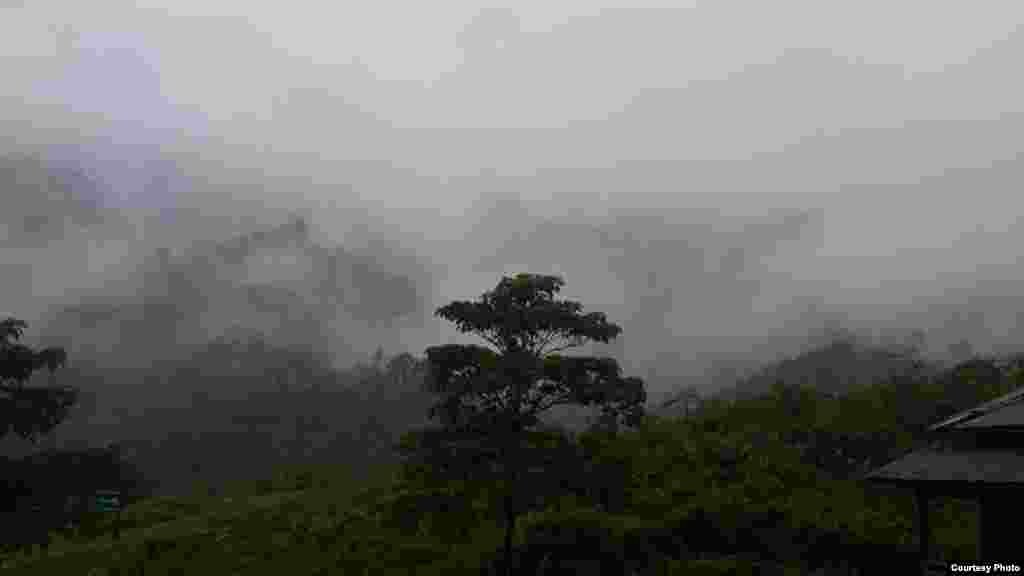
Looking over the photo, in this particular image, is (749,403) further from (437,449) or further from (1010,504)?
(437,449)

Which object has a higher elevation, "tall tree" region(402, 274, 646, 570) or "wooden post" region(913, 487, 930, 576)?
"tall tree" region(402, 274, 646, 570)

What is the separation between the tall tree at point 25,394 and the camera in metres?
21.0

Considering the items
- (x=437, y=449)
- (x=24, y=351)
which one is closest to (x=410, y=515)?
(x=437, y=449)

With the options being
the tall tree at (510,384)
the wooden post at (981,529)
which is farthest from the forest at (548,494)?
the wooden post at (981,529)

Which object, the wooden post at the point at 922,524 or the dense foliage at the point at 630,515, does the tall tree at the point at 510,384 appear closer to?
the dense foliage at the point at 630,515

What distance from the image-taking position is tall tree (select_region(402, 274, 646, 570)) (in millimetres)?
20828

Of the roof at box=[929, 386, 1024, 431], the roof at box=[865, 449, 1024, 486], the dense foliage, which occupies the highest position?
the roof at box=[929, 386, 1024, 431]

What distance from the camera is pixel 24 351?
21.2 meters

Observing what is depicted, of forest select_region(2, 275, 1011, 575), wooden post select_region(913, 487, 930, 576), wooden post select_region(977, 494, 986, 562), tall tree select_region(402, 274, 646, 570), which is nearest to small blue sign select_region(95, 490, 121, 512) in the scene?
forest select_region(2, 275, 1011, 575)

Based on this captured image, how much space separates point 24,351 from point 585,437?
14.9 metres

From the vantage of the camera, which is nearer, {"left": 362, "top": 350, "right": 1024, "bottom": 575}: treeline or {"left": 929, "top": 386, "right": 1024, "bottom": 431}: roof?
{"left": 929, "top": 386, "right": 1024, "bottom": 431}: roof

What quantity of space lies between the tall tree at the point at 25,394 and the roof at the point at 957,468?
68.9 ft

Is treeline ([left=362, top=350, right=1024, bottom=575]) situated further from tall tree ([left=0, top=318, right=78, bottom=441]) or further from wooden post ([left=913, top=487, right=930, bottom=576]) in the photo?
tall tree ([left=0, top=318, right=78, bottom=441])

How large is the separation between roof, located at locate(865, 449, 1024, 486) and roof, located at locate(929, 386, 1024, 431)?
2.17 ft
